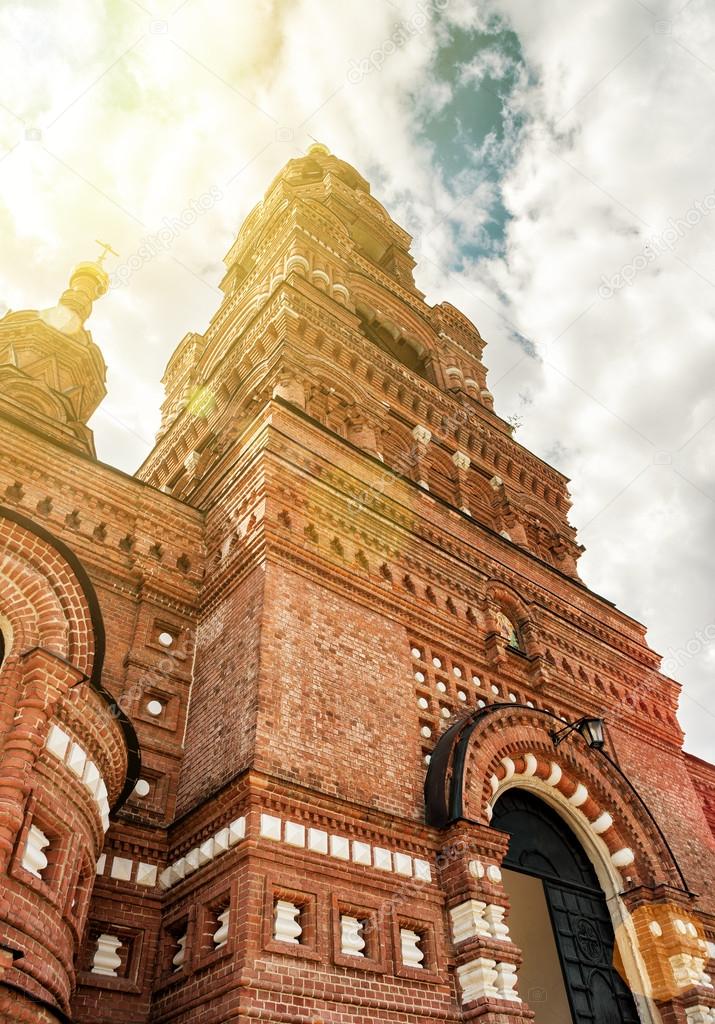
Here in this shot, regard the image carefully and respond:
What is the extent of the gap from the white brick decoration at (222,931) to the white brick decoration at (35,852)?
6.07 ft

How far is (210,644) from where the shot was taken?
1077 cm

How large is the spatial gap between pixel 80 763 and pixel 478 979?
469 cm

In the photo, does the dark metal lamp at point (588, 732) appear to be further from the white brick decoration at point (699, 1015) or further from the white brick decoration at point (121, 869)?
the white brick decoration at point (121, 869)

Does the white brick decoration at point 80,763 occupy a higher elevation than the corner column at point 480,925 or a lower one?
higher

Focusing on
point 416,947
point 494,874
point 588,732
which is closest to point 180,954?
point 416,947

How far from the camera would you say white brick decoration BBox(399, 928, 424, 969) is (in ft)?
26.6

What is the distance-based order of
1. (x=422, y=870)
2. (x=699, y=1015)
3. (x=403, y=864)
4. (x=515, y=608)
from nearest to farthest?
1. (x=403, y=864)
2. (x=422, y=870)
3. (x=699, y=1015)
4. (x=515, y=608)

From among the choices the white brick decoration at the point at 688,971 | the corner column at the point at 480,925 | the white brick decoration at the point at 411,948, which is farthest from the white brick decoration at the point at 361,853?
the white brick decoration at the point at 688,971

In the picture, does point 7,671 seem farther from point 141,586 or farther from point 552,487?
point 552,487

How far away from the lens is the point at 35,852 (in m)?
6.63

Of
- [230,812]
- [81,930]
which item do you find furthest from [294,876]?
[81,930]

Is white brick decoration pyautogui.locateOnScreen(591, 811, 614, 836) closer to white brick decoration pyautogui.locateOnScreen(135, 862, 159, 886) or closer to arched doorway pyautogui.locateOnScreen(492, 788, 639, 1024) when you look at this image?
arched doorway pyautogui.locateOnScreen(492, 788, 639, 1024)

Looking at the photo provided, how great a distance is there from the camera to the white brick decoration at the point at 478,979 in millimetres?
8000

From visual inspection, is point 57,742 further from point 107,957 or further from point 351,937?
point 351,937
